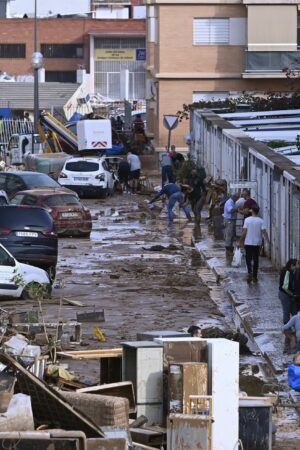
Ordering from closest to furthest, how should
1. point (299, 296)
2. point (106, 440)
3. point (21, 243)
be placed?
point (106, 440)
point (299, 296)
point (21, 243)

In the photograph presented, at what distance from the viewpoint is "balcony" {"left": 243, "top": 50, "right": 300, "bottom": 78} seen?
6069 cm

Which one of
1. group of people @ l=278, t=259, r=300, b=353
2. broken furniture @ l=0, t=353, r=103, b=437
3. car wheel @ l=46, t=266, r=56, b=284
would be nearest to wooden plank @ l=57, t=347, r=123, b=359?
broken furniture @ l=0, t=353, r=103, b=437

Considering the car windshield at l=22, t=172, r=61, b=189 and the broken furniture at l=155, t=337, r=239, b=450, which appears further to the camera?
the car windshield at l=22, t=172, r=61, b=189

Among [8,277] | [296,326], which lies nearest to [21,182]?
[8,277]

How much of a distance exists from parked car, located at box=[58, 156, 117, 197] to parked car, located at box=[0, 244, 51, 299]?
72.3 ft

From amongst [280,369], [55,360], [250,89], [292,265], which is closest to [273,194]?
[292,265]

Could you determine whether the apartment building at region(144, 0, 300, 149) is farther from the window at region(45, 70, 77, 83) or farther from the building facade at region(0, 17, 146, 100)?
the window at region(45, 70, 77, 83)

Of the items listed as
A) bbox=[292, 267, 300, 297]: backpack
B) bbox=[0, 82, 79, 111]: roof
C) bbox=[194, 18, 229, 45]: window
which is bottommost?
bbox=[292, 267, 300, 297]: backpack

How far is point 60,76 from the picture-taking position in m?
110

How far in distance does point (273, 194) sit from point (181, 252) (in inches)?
197

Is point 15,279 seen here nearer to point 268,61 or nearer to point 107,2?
point 268,61

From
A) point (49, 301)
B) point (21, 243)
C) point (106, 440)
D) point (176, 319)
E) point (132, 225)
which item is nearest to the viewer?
point (106, 440)

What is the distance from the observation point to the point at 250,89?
62.0 meters

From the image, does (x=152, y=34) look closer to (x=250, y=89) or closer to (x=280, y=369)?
(x=250, y=89)
